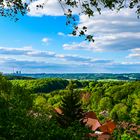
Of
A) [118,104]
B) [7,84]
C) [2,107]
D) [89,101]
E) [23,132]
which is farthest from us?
[89,101]

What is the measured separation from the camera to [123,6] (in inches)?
354

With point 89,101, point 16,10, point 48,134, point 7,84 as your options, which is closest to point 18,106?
point 48,134

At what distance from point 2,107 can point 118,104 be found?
123 metres

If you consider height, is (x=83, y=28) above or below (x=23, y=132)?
above

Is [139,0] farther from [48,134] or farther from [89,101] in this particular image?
[89,101]

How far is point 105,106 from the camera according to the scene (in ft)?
504

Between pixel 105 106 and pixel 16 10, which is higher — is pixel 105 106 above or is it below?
below

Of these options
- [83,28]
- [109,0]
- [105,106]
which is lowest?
[105,106]

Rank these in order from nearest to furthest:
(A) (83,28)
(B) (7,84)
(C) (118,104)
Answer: (A) (83,28) < (B) (7,84) < (C) (118,104)

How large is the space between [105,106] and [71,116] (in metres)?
92.0

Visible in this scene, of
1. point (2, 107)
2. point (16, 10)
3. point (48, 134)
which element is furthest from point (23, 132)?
point (16, 10)

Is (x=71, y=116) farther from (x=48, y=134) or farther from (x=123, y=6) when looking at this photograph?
(x=123, y=6)

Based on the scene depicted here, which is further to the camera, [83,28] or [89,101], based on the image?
[89,101]

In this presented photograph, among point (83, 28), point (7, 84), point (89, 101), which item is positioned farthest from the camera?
point (89, 101)
